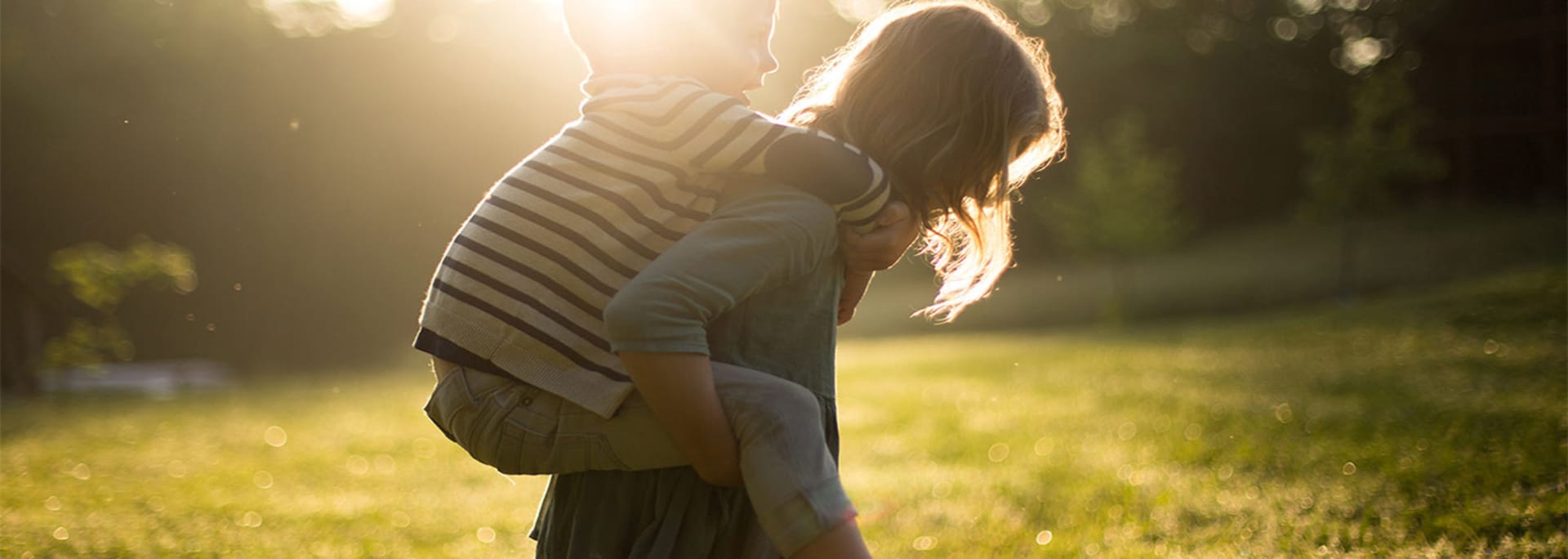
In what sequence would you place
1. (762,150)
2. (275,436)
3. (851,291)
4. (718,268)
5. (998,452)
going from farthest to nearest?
(275,436)
(998,452)
(851,291)
(762,150)
(718,268)

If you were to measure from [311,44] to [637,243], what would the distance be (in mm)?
23708

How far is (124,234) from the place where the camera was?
69.4ft

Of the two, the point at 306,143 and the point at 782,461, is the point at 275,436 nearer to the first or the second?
the point at 782,461

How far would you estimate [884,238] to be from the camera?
194 centimetres

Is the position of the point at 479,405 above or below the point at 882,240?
Result: below

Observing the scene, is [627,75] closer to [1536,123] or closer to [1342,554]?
[1342,554]

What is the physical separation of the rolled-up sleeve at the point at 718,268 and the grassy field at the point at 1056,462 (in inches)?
101

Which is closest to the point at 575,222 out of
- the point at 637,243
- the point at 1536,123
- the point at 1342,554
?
the point at 637,243

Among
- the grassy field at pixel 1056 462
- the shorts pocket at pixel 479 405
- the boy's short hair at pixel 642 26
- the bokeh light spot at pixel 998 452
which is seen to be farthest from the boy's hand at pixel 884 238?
the bokeh light spot at pixel 998 452

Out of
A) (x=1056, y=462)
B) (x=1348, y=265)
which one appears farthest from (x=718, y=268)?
(x=1348, y=265)

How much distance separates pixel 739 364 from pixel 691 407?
9.9 inches

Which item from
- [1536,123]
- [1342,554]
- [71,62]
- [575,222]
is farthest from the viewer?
[1536,123]

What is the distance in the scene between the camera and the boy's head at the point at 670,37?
1.94 m

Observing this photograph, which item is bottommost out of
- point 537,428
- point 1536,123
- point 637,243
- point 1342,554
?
point 1536,123
